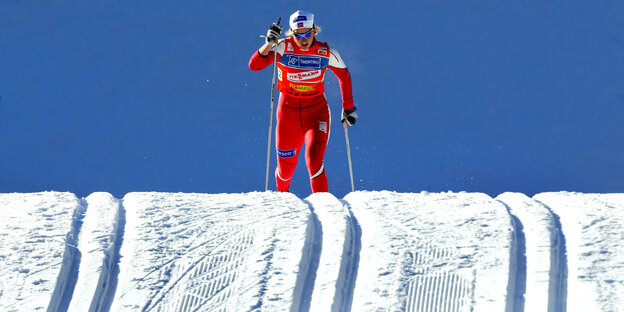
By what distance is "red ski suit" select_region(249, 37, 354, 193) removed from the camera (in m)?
5.17

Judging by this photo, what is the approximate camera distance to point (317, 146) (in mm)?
5195

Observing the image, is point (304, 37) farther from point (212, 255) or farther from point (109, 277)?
point (109, 277)

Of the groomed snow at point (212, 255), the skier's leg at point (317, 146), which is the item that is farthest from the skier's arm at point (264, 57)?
the groomed snow at point (212, 255)

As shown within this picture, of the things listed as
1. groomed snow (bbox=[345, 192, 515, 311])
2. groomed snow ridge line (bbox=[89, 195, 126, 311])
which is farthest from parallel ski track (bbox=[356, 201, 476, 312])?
groomed snow ridge line (bbox=[89, 195, 126, 311])

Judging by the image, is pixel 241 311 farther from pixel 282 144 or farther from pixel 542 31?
pixel 542 31

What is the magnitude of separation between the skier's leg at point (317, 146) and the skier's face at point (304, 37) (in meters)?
0.44

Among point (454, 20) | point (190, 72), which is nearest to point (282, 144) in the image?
point (190, 72)

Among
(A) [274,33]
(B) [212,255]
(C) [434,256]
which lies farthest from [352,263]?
(A) [274,33]

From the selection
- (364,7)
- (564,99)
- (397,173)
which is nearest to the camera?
(397,173)

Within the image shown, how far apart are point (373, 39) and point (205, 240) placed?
8.42m

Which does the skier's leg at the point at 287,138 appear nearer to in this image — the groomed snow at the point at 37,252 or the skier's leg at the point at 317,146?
the skier's leg at the point at 317,146

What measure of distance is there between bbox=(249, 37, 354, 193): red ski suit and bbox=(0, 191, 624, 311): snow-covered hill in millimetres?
2354

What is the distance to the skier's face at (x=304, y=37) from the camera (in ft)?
16.6

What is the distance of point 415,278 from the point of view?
97.3 inches
